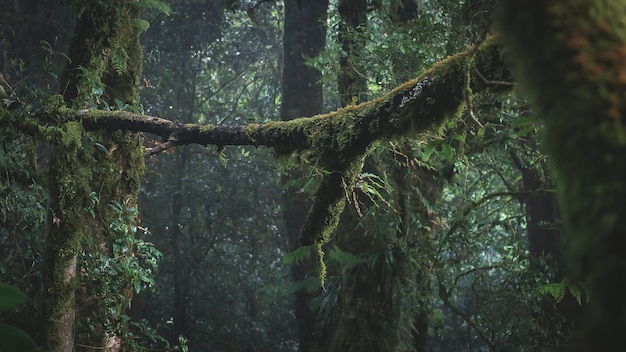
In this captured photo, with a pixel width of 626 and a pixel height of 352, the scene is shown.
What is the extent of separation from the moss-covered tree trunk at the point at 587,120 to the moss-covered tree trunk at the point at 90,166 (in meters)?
3.15

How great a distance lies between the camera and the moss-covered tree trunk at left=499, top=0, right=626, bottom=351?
0.77 metres

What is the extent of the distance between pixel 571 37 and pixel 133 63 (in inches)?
169

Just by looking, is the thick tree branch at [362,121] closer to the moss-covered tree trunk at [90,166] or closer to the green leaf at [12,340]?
the moss-covered tree trunk at [90,166]

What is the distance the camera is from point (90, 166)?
4035 millimetres

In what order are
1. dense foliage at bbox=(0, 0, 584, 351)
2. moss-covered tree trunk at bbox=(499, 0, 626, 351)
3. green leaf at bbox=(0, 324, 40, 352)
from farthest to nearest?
1. dense foliage at bbox=(0, 0, 584, 351)
2. green leaf at bbox=(0, 324, 40, 352)
3. moss-covered tree trunk at bbox=(499, 0, 626, 351)

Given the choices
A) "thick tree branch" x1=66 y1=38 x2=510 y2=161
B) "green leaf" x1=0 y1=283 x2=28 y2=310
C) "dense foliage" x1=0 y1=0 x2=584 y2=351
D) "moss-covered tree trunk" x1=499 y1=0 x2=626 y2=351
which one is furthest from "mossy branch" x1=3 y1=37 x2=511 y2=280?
"green leaf" x1=0 y1=283 x2=28 y2=310

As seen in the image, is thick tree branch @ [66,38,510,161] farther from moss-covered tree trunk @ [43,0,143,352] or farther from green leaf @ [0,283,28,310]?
green leaf @ [0,283,28,310]

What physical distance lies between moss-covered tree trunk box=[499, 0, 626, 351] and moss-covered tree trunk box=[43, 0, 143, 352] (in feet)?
10.3

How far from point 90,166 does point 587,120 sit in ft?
12.4

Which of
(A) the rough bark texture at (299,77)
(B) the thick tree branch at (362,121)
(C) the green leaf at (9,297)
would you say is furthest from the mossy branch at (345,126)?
(A) the rough bark texture at (299,77)

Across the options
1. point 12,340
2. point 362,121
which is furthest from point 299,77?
point 12,340

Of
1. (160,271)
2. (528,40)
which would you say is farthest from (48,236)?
(160,271)

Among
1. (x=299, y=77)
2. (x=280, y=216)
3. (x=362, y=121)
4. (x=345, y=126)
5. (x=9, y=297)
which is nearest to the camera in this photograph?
(x=9, y=297)

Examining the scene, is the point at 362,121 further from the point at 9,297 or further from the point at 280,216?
the point at 280,216
